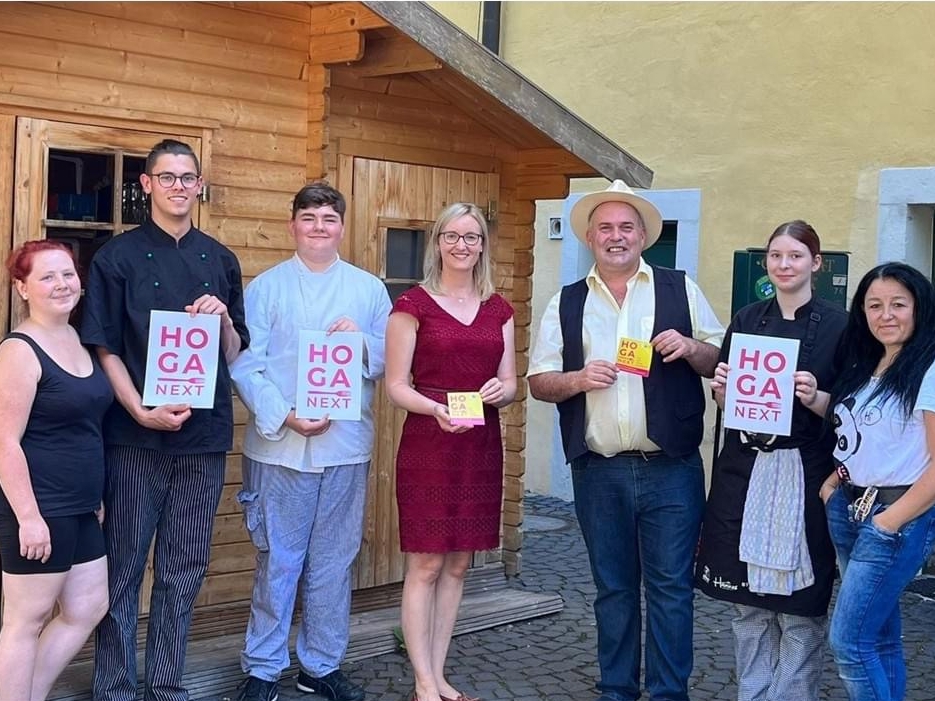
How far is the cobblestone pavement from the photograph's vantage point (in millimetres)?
5399

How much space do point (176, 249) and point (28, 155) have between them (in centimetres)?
101

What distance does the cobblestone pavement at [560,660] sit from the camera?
5399 mm

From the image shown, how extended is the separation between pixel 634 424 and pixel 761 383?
57cm

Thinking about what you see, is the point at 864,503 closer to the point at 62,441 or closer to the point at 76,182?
the point at 62,441

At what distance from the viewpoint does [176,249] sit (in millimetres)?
4523

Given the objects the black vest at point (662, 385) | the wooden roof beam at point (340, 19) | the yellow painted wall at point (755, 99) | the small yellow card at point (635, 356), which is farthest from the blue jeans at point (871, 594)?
the yellow painted wall at point (755, 99)

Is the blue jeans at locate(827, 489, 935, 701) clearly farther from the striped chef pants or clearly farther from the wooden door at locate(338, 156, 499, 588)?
the wooden door at locate(338, 156, 499, 588)

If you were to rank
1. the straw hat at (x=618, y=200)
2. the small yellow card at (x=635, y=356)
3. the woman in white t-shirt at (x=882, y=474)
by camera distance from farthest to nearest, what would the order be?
the straw hat at (x=618, y=200) → the small yellow card at (x=635, y=356) → the woman in white t-shirt at (x=882, y=474)

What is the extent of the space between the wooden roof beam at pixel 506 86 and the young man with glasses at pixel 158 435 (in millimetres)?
1354

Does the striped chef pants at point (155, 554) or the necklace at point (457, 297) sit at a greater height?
the necklace at point (457, 297)

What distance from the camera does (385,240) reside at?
638cm

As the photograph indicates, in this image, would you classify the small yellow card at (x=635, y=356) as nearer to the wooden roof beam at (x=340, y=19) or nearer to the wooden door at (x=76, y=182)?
the wooden roof beam at (x=340, y=19)

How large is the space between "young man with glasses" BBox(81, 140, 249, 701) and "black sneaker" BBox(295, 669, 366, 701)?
66 cm

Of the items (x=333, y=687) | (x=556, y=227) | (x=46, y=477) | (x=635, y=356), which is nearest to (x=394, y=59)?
(x=635, y=356)
